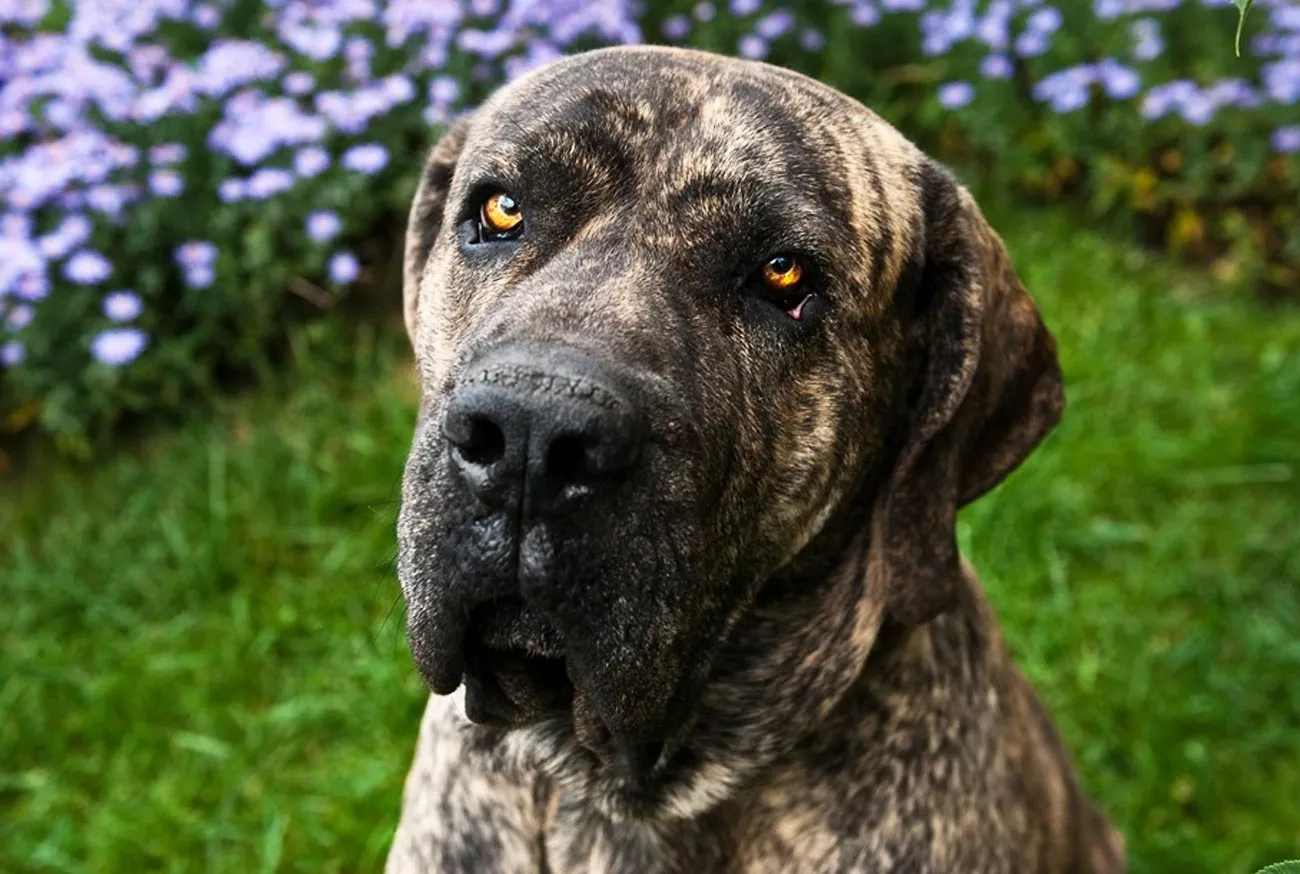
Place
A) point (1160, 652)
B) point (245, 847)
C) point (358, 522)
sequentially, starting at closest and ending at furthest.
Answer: point (245, 847) < point (1160, 652) < point (358, 522)

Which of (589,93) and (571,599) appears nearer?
(571,599)

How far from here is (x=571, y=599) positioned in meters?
1.77

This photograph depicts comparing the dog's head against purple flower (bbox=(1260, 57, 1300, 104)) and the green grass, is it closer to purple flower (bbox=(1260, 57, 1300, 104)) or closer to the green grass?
the green grass

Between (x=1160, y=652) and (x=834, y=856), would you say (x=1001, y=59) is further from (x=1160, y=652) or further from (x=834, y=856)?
(x=834, y=856)

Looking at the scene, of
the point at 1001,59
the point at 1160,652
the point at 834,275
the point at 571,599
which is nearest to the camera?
the point at 571,599

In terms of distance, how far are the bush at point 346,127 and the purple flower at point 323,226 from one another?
12 mm

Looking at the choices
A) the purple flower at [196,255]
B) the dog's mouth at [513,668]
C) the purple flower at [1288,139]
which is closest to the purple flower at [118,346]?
the purple flower at [196,255]

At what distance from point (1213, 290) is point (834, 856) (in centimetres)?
372

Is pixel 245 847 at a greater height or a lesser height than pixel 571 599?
lesser

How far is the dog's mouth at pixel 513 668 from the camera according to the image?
1838 millimetres

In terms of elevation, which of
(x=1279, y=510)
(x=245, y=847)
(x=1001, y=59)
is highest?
(x=1001, y=59)

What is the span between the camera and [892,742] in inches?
90.5

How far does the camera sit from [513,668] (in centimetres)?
198

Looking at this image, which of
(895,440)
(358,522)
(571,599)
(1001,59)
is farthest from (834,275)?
(1001,59)
